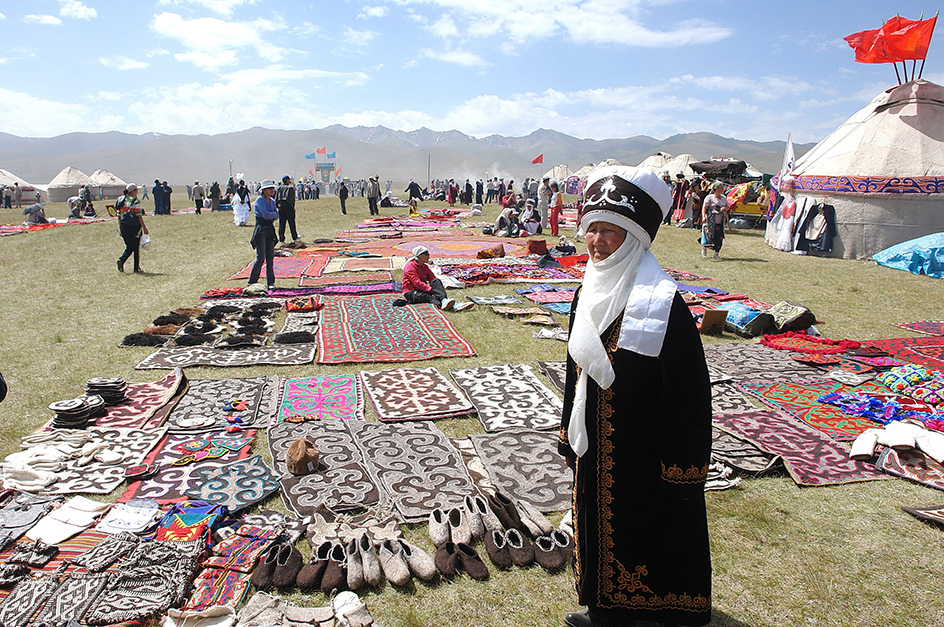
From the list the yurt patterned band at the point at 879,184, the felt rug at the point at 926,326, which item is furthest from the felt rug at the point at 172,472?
the yurt patterned band at the point at 879,184

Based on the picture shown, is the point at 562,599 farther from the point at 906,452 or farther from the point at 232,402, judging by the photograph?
the point at 232,402

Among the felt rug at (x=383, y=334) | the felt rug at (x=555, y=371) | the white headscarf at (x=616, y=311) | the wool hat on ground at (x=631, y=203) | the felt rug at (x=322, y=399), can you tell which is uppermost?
the wool hat on ground at (x=631, y=203)

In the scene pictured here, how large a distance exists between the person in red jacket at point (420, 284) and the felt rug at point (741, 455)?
4.86 m

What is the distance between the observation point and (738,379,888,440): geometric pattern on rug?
4.45m

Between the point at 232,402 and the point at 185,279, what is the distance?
6.54 m

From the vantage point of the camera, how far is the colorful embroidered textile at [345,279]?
9938mm

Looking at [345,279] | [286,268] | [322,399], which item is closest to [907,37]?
[345,279]

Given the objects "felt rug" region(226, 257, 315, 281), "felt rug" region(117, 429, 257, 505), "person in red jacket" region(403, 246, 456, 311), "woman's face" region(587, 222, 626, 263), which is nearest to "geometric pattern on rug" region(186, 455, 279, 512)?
"felt rug" region(117, 429, 257, 505)

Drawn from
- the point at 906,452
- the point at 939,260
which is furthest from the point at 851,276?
the point at 906,452

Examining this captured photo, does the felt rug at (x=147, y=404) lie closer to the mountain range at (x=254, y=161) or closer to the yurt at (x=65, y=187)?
the yurt at (x=65, y=187)

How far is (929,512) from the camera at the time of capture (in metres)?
3.28

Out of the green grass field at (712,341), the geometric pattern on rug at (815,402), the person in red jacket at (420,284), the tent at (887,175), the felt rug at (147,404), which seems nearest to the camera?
the green grass field at (712,341)

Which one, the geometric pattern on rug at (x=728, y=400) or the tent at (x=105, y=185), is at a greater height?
the tent at (x=105, y=185)

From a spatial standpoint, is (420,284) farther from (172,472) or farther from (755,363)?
(172,472)
